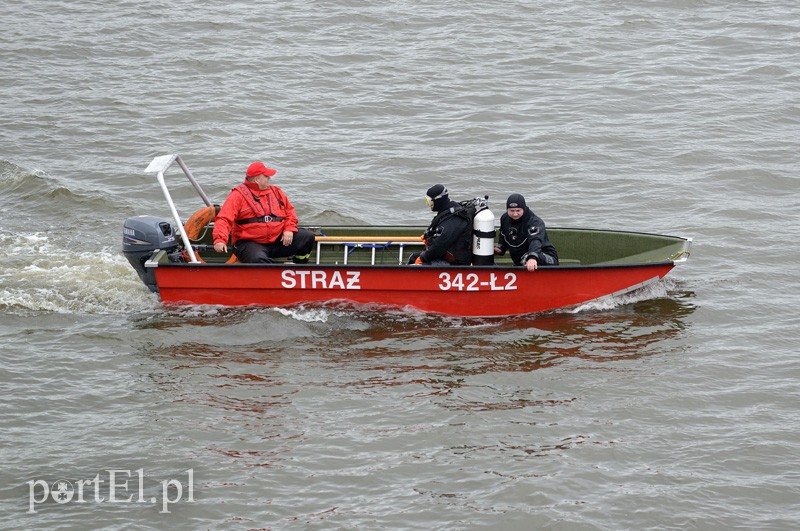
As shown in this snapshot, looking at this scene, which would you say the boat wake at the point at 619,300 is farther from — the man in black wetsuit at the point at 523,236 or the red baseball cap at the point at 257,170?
the red baseball cap at the point at 257,170

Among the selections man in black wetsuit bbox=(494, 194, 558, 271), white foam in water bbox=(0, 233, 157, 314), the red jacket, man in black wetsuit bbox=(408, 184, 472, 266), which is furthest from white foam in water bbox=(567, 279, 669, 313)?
white foam in water bbox=(0, 233, 157, 314)

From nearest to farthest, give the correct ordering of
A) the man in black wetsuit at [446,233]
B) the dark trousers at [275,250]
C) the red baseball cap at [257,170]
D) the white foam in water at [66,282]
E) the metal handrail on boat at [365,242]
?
the man in black wetsuit at [446,233]
the red baseball cap at [257,170]
the dark trousers at [275,250]
the white foam in water at [66,282]
the metal handrail on boat at [365,242]

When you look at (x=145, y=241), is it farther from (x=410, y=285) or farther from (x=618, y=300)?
(x=618, y=300)

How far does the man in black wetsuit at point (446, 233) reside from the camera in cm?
1123

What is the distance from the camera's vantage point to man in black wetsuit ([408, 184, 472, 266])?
36.8ft

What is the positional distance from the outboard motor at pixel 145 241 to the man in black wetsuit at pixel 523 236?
3.67 meters

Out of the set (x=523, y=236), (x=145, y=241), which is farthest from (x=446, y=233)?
(x=145, y=241)

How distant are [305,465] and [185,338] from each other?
2968 millimetres

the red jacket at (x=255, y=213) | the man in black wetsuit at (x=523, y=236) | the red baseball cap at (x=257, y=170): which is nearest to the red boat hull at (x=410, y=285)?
the man in black wetsuit at (x=523, y=236)

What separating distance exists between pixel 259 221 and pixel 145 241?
127cm

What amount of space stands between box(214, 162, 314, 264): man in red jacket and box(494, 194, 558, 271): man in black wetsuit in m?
2.21

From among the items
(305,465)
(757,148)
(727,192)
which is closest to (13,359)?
(305,465)

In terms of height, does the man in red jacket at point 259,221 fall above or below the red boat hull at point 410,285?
above

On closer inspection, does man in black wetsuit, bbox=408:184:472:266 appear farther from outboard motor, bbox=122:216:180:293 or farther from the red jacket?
outboard motor, bbox=122:216:180:293
